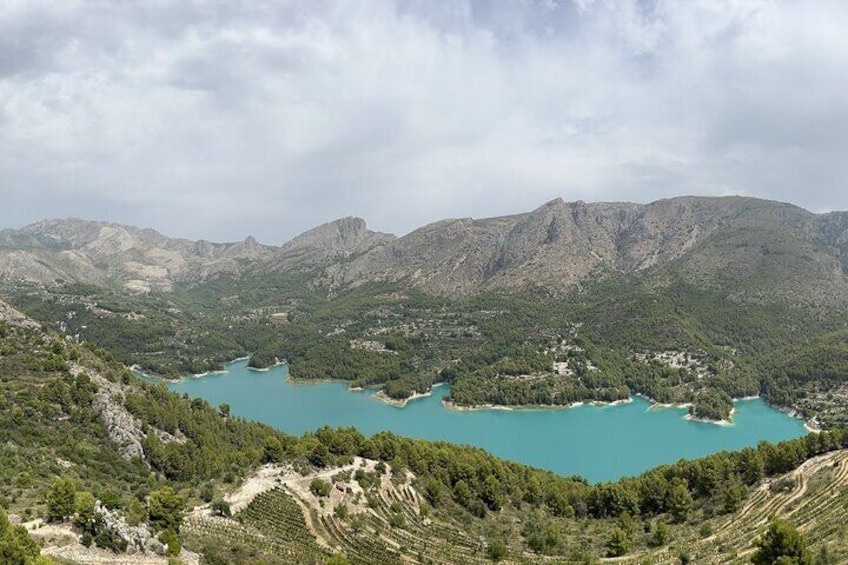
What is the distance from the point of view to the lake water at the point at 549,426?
104062 mm

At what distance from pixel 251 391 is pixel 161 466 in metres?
104

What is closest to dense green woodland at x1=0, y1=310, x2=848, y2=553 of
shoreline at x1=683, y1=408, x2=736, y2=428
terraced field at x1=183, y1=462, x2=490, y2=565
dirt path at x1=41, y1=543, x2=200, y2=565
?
terraced field at x1=183, y1=462, x2=490, y2=565

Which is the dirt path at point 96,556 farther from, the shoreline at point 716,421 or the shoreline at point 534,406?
the shoreline at point 716,421

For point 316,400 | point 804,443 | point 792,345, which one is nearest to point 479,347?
point 316,400

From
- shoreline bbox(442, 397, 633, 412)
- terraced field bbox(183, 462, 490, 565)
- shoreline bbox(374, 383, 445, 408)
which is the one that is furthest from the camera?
shoreline bbox(374, 383, 445, 408)

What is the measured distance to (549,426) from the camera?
12681 cm

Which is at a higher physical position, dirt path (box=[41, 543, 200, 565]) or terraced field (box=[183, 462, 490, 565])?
dirt path (box=[41, 543, 200, 565])

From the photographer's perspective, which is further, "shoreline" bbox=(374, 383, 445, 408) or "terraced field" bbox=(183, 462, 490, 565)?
"shoreline" bbox=(374, 383, 445, 408)

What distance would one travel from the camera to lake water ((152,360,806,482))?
104 meters

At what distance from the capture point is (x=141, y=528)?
32.0m

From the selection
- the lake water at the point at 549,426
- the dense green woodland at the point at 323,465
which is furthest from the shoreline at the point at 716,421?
the dense green woodland at the point at 323,465

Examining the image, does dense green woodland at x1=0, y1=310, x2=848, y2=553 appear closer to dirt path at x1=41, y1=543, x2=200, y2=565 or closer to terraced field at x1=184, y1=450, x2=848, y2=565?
terraced field at x1=184, y1=450, x2=848, y2=565

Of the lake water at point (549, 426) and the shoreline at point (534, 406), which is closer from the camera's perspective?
the lake water at point (549, 426)

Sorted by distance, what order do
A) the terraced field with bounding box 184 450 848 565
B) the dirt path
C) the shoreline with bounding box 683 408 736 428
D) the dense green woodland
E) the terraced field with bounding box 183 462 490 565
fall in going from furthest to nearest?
the shoreline with bounding box 683 408 736 428
the dense green woodland
the terraced field with bounding box 183 462 490 565
the terraced field with bounding box 184 450 848 565
the dirt path
